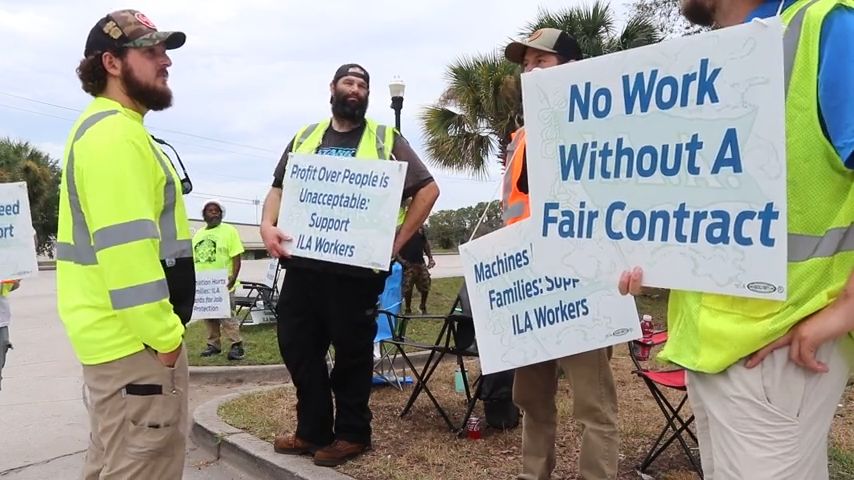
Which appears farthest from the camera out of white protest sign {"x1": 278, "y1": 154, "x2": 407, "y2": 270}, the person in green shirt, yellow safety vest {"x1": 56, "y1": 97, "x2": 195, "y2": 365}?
the person in green shirt

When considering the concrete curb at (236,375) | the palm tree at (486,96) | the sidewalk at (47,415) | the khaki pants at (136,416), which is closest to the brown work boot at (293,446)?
the sidewalk at (47,415)

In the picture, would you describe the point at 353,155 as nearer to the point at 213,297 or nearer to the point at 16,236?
the point at 16,236

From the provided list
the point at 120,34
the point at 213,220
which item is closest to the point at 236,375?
the point at 213,220

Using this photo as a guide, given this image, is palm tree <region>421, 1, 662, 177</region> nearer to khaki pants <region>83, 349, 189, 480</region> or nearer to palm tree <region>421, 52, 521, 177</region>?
palm tree <region>421, 52, 521, 177</region>

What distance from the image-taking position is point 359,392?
4.05 m

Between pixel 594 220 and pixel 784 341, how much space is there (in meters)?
0.52

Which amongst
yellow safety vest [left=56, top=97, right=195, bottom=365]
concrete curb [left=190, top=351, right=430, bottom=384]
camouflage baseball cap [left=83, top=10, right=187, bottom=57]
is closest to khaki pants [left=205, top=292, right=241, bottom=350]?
concrete curb [left=190, top=351, right=430, bottom=384]

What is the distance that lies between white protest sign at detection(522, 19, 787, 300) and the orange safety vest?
1.30 metres

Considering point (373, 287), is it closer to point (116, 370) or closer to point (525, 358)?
point (525, 358)

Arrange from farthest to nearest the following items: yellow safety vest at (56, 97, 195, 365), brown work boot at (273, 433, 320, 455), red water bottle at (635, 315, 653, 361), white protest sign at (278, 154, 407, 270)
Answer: red water bottle at (635, 315, 653, 361)
brown work boot at (273, 433, 320, 455)
white protest sign at (278, 154, 407, 270)
yellow safety vest at (56, 97, 195, 365)

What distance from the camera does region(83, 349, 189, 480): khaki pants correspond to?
231 cm

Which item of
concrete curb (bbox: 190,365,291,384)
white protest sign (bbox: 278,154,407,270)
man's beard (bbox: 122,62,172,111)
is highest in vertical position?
man's beard (bbox: 122,62,172,111)

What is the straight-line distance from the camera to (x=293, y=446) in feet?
13.5

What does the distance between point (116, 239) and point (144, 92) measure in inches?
25.8
